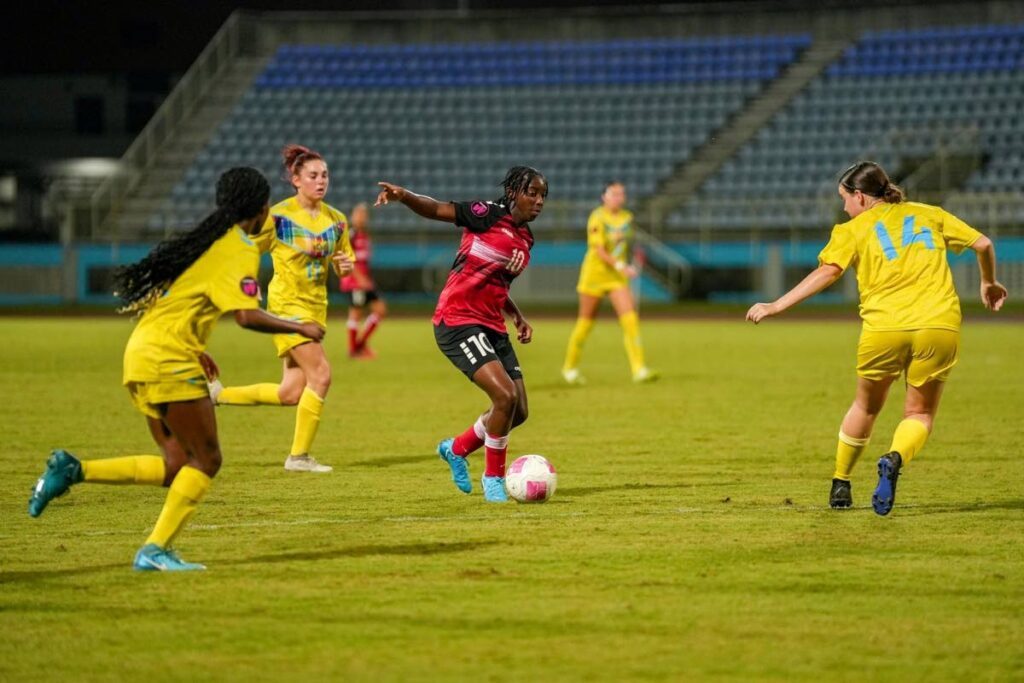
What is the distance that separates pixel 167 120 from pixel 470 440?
3395cm

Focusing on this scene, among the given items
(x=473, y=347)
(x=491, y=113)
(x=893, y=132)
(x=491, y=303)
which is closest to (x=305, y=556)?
(x=473, y=347)

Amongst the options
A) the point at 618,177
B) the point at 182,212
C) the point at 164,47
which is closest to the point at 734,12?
the point at 618,177

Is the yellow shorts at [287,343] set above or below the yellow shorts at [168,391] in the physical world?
below

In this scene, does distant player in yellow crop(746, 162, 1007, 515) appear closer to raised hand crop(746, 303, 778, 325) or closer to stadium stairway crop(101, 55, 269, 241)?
raised hand crop(746, 303, 778, 325)

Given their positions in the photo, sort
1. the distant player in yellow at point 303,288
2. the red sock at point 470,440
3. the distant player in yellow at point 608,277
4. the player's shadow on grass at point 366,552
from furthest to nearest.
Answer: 1. the distant player in yellow at point 608,277
2. the distant player in yellow at point 303,288
3. the red sock at point 470,440
4. the player's shadow on grass at point 366,552

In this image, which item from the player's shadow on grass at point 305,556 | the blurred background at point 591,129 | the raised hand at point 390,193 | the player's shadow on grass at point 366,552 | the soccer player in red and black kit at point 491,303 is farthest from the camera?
the blurred background at point 591,129

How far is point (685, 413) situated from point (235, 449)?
4.62 metres

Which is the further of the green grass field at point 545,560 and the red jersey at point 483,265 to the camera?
the red jersey at point 483,265

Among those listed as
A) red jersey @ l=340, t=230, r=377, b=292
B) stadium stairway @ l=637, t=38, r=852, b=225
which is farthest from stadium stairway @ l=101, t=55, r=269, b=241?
red jersey @ l=340, t=230, r=377, b=292

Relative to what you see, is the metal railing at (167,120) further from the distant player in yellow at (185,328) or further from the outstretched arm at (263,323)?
the outstretched arm at (263,323)

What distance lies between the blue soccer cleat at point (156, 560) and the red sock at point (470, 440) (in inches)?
113

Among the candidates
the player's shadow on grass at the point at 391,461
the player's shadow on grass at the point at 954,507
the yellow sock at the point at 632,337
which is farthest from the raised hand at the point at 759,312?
the yellow sock at the point at 632,337

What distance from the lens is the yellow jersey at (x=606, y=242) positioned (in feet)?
60.2

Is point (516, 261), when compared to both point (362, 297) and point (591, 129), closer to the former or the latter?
point (362, 297)
